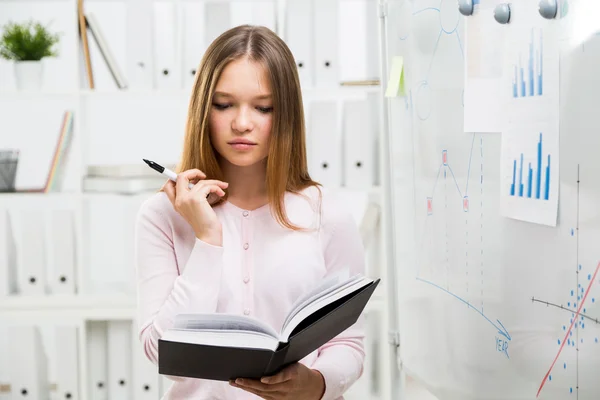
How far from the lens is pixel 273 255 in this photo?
4.33 ft

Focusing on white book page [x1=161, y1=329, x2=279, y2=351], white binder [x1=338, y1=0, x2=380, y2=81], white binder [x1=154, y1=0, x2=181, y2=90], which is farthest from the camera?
white binder [x1=338, y1=0, x2=380, y2=81]

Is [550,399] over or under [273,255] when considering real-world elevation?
under

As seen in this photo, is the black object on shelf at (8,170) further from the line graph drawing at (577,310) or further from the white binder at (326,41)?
the line graph drawing at (577,310)

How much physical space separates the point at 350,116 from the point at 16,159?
1.11 metres

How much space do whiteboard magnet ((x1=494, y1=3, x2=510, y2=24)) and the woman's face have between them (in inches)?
15.6

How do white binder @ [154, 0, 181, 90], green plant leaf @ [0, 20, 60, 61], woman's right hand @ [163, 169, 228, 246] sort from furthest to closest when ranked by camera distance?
green plant leaf @ [0, 20, 60, 61]
white binder @ [154, 0, 181, 90]
woman's right hand @ [163, 169, 228, 246]

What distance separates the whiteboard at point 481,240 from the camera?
0.88 m

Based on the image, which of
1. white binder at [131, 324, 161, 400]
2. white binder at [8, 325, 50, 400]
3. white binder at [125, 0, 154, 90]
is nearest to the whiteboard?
white binder at [125, 0, 154, 90]

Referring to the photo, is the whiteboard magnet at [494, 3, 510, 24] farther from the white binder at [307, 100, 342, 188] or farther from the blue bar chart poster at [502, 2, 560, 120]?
the white binder at [307, 100, 342, 188]

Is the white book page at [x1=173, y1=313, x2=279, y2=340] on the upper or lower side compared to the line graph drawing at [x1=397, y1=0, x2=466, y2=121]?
lower

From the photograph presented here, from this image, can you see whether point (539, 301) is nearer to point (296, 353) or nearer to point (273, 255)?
point (296, 353)

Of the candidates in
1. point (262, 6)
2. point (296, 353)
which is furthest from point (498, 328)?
point (262, 6)

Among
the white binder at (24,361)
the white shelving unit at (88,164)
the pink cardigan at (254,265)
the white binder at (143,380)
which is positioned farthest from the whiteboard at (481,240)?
the white binder at (24,361)

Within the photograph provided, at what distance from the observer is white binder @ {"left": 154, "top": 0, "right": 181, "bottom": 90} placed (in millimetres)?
2367
